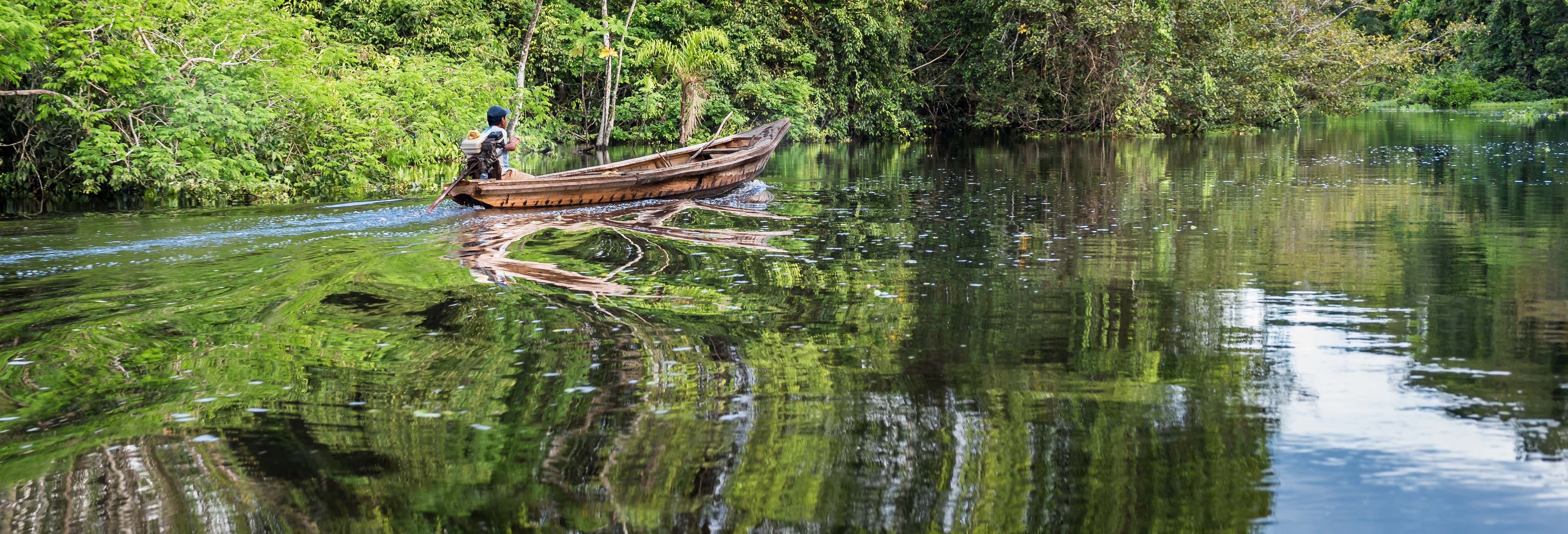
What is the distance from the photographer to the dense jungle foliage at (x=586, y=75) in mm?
14922

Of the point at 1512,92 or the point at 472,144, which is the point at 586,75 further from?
the point at 1512,92

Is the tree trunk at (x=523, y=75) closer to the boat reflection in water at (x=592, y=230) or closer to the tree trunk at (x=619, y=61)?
the tree trunk at (x=619, y=61)

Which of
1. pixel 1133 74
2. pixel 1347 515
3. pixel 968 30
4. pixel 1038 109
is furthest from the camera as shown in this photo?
pixel 968 30

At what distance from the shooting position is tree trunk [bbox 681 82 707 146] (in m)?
32.4

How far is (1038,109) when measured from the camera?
35844mm

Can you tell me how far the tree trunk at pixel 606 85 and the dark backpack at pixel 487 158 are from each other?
15.1m

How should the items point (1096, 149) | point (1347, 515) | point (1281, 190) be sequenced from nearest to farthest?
1. point (1347, 515)
2. point (1281, 190)
3. point (1096, 149)

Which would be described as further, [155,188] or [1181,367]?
[155,188]

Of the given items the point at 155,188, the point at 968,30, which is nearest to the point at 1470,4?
the point at 968,30

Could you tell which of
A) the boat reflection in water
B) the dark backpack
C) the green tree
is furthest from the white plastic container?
the green tree

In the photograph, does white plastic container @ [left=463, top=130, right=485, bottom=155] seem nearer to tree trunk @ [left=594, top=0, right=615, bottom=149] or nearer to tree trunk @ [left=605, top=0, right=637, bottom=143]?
tree trunk @ [left=594, top=0, right=615, bottom=149]

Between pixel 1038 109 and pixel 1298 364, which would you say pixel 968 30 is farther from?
pixel 1298 364

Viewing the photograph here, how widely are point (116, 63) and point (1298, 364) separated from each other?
529 inches

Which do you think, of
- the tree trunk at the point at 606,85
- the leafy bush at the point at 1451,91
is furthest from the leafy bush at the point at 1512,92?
the tree trunk at the point at 606,85
